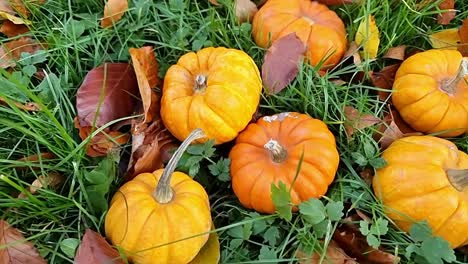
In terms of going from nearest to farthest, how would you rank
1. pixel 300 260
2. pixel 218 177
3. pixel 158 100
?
1. pixel 300 260
2. pixel 218 177
3. pixel 158 100

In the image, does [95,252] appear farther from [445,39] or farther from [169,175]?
[445,39]

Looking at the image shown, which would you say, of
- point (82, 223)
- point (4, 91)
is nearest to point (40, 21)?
point (4, 91)

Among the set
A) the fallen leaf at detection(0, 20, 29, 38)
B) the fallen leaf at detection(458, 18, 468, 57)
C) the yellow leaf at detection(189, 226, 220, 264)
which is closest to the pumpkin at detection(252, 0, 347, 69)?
the fallen leaf at detection(458, 18, 468, 57)

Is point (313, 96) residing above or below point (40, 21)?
below

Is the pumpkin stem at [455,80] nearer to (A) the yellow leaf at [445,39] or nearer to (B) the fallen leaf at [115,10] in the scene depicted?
(A) the yellow leaf at [445,39]

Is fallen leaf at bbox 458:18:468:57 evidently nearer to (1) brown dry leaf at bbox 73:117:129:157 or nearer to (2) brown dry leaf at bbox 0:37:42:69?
(1) brown dry leaf at bbox 73:117:129:157

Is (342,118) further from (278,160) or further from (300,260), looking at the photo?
(300,260)
